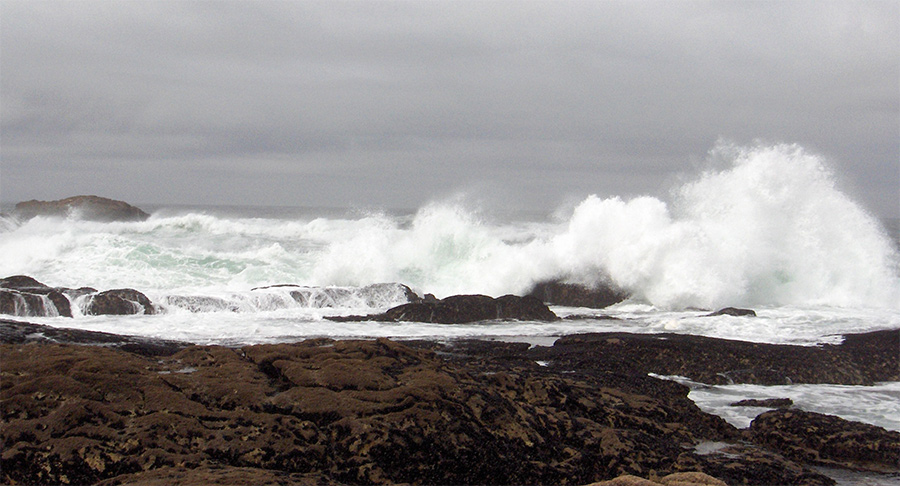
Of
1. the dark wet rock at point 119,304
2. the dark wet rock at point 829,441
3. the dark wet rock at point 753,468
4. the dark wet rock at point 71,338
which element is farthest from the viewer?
the dark wet rock at point 119,304

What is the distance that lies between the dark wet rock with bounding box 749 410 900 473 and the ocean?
158 inches

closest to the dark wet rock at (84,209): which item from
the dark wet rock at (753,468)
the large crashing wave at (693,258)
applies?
the large crashing wave at (693,258)

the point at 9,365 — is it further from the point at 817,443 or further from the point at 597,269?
the point at 597,269

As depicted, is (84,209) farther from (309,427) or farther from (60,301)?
(309,427)

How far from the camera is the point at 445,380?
23.6 ft

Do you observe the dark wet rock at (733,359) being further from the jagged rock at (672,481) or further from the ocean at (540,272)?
the jagged rock at (672,481)

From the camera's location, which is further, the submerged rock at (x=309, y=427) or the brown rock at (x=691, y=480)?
the submerged rock at (x=309, y=427)

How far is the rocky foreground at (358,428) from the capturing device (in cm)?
562

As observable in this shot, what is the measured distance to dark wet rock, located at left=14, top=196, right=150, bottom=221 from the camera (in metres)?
60.9

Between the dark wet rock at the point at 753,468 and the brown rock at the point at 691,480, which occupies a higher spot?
the brown rock at the point at 691,480

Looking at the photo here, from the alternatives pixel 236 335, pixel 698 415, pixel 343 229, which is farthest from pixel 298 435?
pixel 343 229

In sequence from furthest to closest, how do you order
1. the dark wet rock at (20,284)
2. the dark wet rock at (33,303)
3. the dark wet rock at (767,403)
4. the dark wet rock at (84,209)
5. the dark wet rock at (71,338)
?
the dark wet rock at (84,209) < the dark wet rock at (20,284) < the dark wet rock at (33,303) < the dark wet rock at (71,338) < the dark wet rock at (767,403)

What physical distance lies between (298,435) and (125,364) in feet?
7.29

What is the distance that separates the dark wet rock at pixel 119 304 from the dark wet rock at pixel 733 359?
11257 millimetres
